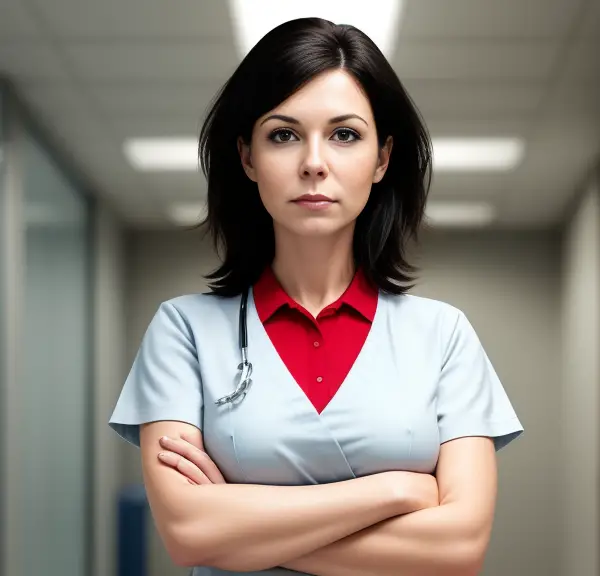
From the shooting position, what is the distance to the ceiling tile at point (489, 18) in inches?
136

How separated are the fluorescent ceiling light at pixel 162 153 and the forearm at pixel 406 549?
3933 millimetres

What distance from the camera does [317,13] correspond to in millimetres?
3600

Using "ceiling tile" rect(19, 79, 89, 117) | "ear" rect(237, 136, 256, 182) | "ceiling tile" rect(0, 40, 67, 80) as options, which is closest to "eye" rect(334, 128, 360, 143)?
"ear" rect(237, 136, 256, 182)

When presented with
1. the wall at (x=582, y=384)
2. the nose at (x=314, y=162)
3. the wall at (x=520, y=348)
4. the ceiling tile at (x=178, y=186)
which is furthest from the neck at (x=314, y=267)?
the wall at (x=520, y=348)

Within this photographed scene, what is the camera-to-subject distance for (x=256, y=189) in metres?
1.31

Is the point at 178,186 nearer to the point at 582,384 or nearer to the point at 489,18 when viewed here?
the point at 582,384

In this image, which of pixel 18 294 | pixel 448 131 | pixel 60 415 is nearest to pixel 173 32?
pixel 18 294

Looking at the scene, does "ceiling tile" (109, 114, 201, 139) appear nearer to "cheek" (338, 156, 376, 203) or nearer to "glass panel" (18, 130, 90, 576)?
"glass panel" (18, 130, 90, 576)

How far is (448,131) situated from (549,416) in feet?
9.76

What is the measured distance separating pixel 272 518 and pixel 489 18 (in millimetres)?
2789

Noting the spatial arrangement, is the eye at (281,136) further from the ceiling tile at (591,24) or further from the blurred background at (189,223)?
the ceiling tile at (591,24)

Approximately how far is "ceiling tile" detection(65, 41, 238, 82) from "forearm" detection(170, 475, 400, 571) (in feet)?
9.31

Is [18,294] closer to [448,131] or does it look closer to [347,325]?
[448,131]

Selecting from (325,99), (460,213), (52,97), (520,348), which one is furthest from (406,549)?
(520,348)
